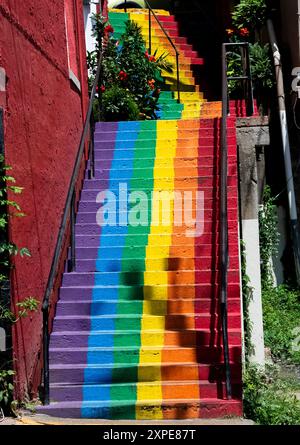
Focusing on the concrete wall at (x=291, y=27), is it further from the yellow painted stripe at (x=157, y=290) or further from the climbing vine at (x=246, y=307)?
the climbing vine at (x=246, y=307)

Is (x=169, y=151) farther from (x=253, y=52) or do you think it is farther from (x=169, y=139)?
(x=253, y=52)

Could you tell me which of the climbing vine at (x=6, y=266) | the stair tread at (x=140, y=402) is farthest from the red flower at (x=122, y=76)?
the stair tread at (x=140, y=402)

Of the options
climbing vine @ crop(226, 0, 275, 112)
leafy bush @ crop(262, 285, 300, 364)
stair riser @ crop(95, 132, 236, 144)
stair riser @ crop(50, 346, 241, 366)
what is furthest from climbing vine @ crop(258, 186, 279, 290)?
stair riser @ crop(50, 346, 241, 366)

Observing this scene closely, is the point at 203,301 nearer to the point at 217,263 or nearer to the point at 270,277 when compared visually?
the point at 217,263

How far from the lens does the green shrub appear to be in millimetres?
11812

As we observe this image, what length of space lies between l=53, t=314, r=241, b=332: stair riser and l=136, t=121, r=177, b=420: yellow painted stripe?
0.01m

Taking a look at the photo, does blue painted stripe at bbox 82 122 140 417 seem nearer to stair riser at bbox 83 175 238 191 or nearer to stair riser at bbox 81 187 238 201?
stair riser at bbox 83 175 238 191

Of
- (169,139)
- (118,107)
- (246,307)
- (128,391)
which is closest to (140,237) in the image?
(246,307)

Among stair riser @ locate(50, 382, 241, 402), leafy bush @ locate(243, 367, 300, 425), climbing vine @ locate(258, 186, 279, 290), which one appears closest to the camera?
leafy bush @ locate(243, 367, 300, 425)

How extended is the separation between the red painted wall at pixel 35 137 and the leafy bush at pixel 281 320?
10.2 ft

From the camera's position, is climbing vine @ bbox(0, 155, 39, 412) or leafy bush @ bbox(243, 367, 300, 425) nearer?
climbing vine @ bbox(0, 155, 39, 412)

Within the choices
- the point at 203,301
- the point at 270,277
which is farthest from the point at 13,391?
the point at 270,277

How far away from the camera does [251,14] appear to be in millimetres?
12953

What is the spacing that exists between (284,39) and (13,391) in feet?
25.6
